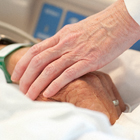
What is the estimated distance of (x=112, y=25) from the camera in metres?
0.70

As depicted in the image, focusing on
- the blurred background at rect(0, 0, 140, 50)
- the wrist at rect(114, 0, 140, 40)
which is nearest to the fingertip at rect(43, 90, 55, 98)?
the wrist at rect(114, 0, 140, 40)

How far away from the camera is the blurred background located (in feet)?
4.72

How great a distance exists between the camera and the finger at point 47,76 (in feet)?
2.09

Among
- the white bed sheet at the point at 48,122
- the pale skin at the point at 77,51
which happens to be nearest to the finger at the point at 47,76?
the pale skin at the point at 77,51

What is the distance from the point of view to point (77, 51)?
0.68m

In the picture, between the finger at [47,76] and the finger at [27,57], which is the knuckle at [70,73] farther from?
the finger at [27,57]

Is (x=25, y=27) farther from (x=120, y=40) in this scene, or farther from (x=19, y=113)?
(x=19, y=113)

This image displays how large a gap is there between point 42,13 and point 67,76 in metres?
1.11

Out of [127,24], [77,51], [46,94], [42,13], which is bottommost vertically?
[42,13]

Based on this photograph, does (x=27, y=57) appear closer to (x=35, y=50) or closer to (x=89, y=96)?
(x=35, y=50)

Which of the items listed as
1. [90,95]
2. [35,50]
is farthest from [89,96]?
[35,50]

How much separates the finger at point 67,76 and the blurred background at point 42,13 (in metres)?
0.85

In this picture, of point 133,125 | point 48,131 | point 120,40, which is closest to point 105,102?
point 133,125

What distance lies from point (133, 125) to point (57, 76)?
0.91ft
